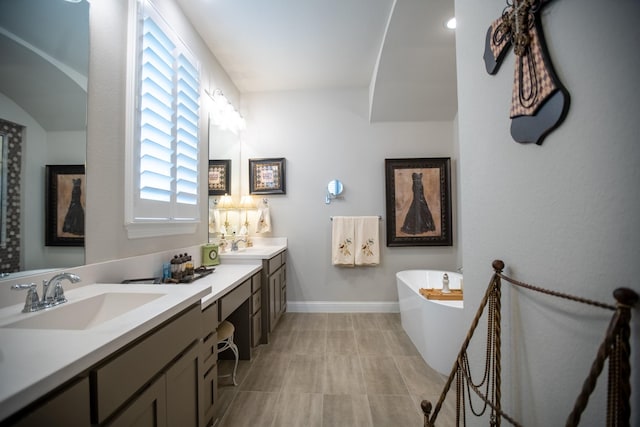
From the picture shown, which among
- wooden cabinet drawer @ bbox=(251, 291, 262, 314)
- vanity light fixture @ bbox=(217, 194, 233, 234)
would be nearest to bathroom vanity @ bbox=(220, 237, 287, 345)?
wooden cabinet drawer @ bbox=(251, 291, 262, 314)

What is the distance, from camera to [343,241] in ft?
10.2

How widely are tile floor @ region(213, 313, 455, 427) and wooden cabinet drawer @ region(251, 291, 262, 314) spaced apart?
0.40 m

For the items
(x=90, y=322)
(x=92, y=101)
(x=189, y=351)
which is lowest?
(x=189, y=351)

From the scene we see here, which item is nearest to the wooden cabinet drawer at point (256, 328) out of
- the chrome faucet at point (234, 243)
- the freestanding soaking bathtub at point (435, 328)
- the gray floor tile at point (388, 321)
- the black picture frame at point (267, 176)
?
the chrome faucet at point (234, 243)

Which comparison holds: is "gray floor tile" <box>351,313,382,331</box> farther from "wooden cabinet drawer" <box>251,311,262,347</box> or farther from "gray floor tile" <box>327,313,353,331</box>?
"wooden cabinet drawer" <box>251,311,262,347</box>

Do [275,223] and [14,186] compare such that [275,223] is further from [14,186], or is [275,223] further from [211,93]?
[14,186]

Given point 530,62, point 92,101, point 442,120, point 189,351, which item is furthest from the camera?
point 442,120

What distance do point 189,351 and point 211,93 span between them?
2.32 meters

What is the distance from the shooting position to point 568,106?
2.04 feet

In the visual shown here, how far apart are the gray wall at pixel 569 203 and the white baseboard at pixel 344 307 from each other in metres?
2.34

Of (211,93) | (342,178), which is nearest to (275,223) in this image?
(342,178)

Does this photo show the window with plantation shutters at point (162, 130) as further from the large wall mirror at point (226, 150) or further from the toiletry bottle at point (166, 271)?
the large wall mirror at point (226, 150)

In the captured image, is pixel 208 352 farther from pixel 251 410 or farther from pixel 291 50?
pixel 291 50

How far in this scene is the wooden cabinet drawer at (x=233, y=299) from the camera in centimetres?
149
